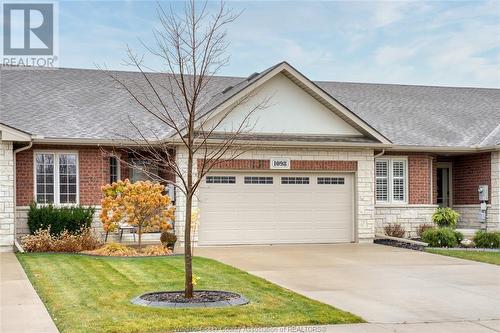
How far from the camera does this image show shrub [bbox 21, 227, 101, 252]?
1841 centimetres

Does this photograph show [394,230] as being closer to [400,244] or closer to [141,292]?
[400,244]

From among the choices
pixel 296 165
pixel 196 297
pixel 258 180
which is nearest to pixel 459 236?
pixel 296 165

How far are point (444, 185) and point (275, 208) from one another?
8.15m

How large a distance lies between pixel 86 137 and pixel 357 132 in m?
8.41

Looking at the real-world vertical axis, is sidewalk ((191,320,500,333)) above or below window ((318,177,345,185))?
below

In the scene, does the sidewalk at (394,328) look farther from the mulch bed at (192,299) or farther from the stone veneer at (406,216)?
the stone veneer at (406,216)

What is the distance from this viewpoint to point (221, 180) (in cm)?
2141

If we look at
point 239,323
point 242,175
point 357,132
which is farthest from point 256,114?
point 239,323

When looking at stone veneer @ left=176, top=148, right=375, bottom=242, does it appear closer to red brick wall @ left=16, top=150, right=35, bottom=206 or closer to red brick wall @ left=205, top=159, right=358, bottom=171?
red brick wall @ left=205, top=159, right=358, bottom=171

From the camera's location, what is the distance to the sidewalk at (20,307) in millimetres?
9219

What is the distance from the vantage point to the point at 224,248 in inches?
806

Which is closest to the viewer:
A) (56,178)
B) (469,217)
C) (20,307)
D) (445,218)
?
(20,307)

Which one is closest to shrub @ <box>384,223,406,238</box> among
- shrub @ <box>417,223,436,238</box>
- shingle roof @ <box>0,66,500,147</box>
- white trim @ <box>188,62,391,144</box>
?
shrub @ <box>417,223,436,238</box>

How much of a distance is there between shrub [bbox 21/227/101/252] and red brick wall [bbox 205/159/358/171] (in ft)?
13.2
